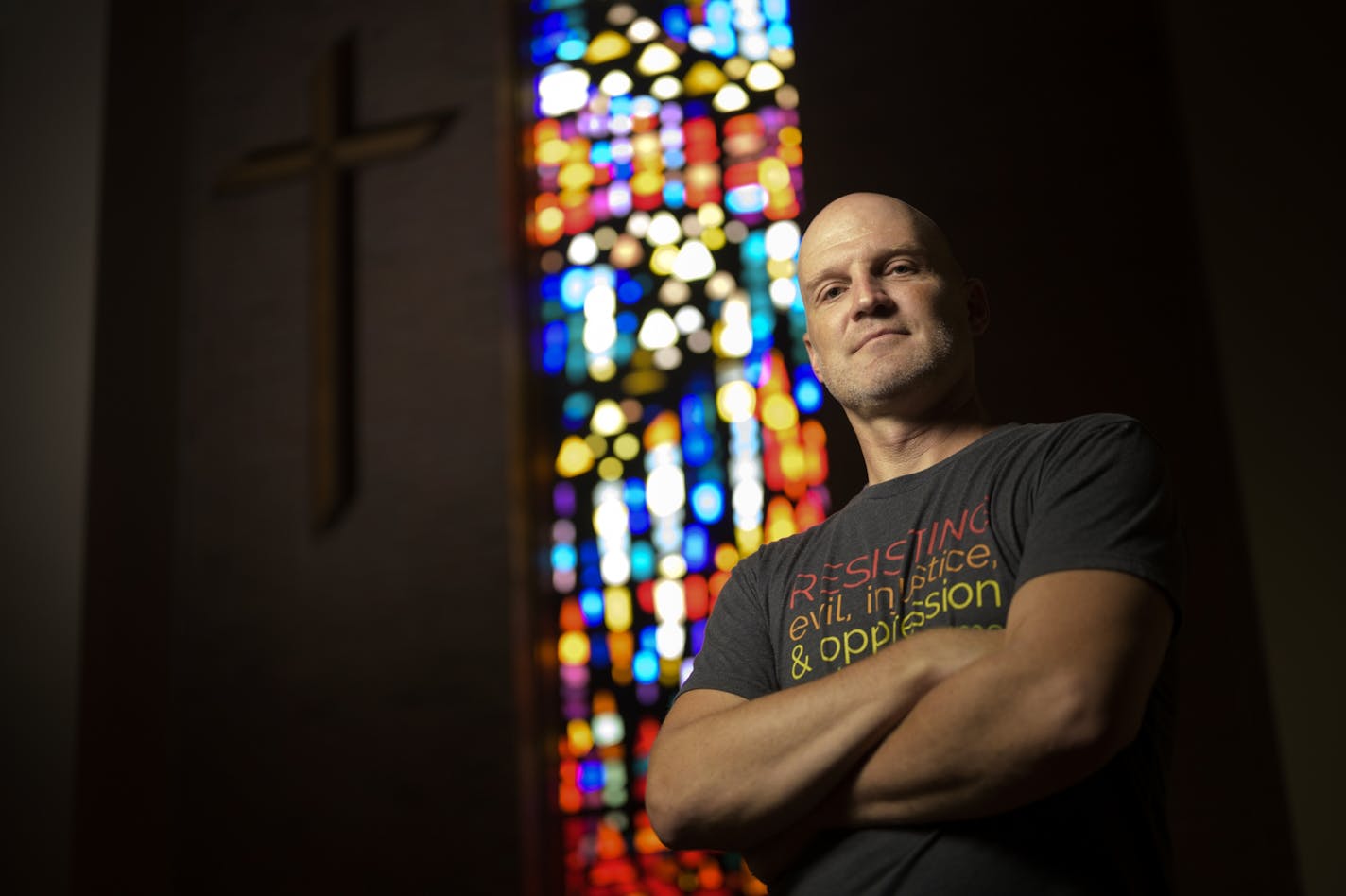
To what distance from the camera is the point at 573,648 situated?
4.29 metres

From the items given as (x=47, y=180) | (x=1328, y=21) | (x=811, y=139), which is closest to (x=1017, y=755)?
(x=811, y=139)

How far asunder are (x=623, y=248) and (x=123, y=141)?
2.08 metres

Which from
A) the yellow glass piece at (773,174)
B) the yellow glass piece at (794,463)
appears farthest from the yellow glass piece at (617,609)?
the yellow glass piece at (773,174)

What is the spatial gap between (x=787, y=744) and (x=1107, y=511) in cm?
39

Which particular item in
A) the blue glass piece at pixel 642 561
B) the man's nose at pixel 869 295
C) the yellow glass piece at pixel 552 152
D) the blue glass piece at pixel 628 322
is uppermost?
the yellow glass piece at pixel 552 152

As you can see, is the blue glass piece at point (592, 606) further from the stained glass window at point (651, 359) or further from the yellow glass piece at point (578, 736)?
the yellow glass piece at point (578, 736)

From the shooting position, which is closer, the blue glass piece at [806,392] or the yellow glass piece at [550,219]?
the blue glass piece at [806,392]

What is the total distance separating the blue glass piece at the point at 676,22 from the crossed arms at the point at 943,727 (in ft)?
12.9

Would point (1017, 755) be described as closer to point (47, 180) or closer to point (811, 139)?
point (811, 139)

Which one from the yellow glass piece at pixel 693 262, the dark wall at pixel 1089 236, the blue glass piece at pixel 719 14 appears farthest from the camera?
the blue glass piece at pixel 719 14

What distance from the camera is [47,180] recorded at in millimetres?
4770

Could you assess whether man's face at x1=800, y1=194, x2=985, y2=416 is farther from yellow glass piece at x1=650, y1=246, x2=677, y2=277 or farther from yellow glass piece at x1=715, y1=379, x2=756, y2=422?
yellow glass piece at x1=650, y1=246, x2=677, y2=277

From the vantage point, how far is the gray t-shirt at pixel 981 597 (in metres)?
1.16

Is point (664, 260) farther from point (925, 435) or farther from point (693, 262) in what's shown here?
point (925, 435)
